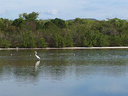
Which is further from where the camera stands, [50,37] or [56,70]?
[50,37]

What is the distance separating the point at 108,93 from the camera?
12.1 metres

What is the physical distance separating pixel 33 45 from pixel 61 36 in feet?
32.1

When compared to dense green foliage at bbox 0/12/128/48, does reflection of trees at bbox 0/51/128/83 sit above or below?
below

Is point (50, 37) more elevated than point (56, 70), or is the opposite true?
point (50, 37)

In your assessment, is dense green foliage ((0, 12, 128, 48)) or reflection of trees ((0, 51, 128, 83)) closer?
reflection of trees ((0, 51, 128, 83))

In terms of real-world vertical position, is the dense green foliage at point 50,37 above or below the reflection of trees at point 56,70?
above

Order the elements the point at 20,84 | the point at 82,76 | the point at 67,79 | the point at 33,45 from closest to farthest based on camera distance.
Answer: the point at 20,84 < the point at 67,79 < the point at 82,76 < the point at 33,45

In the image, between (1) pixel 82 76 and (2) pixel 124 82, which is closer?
(2) pixel 124 82

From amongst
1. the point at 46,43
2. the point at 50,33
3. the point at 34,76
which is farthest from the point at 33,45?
the point at 34,76

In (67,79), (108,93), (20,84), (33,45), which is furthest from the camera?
(33,45)

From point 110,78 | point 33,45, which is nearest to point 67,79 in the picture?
point 110,78

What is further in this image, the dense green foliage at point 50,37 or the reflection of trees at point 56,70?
the dense green foliage at point 50,37

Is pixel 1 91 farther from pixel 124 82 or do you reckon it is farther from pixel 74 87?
pixel 124 82

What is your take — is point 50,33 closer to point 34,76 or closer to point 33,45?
point 33,45
